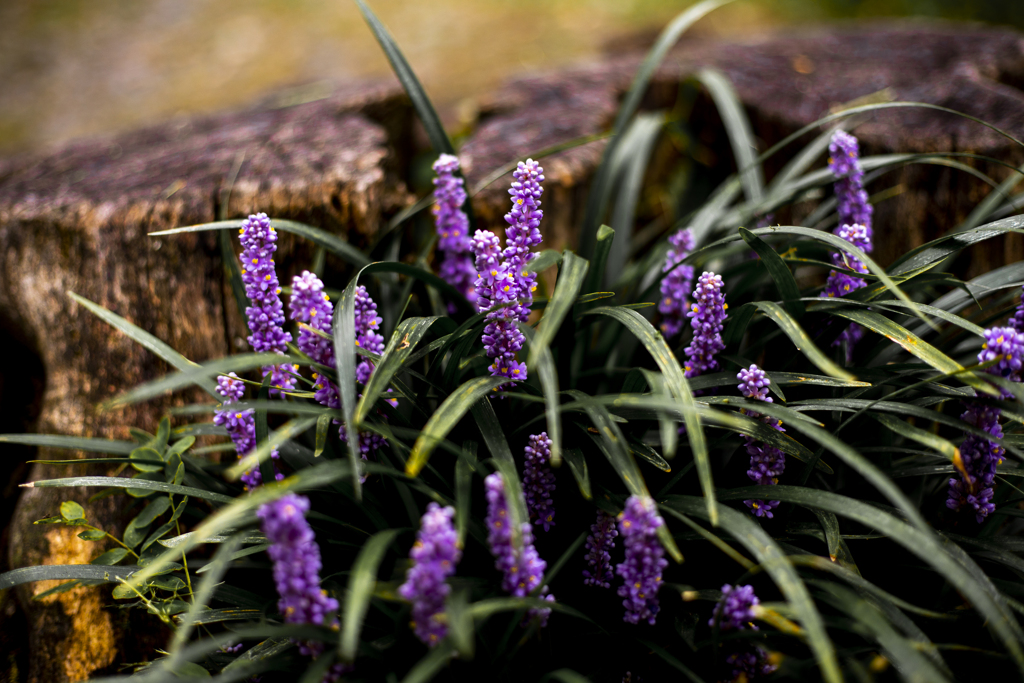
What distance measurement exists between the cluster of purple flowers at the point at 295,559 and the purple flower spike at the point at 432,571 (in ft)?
0.44

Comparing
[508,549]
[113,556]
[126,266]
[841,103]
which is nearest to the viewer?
[508,549]

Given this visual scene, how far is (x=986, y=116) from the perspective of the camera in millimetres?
2090

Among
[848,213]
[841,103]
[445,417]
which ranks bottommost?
[445,417]

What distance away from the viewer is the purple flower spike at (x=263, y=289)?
1.12 m

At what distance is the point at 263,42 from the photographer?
17.5 ft

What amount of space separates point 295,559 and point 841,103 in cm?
252

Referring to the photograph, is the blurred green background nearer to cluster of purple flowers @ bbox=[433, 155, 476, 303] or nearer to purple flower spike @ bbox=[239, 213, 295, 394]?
cluster of purple flowers @ bbox=[433, 155, 476, 303]

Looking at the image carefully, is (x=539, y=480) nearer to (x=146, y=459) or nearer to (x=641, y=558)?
(x=641, y=558)

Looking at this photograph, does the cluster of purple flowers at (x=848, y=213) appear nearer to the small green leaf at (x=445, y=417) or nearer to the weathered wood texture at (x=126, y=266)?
Answer: the small green leaf at (x=445, y=417)

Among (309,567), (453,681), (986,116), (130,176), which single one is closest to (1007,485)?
(453,681)

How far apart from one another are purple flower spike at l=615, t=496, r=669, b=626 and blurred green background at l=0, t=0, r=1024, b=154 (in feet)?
12.6

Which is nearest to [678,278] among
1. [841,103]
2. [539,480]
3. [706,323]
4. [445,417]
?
[706,323]

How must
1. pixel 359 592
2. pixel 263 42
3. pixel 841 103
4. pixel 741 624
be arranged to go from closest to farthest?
pixel 359 592 → pixel 741 624 → pixel 841 103 → pixel 263 42

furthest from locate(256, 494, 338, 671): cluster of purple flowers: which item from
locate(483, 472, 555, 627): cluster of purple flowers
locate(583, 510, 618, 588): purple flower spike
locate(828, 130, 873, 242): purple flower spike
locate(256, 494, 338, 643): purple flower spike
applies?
locate(828, 130, 873, 242): purple flower spike
